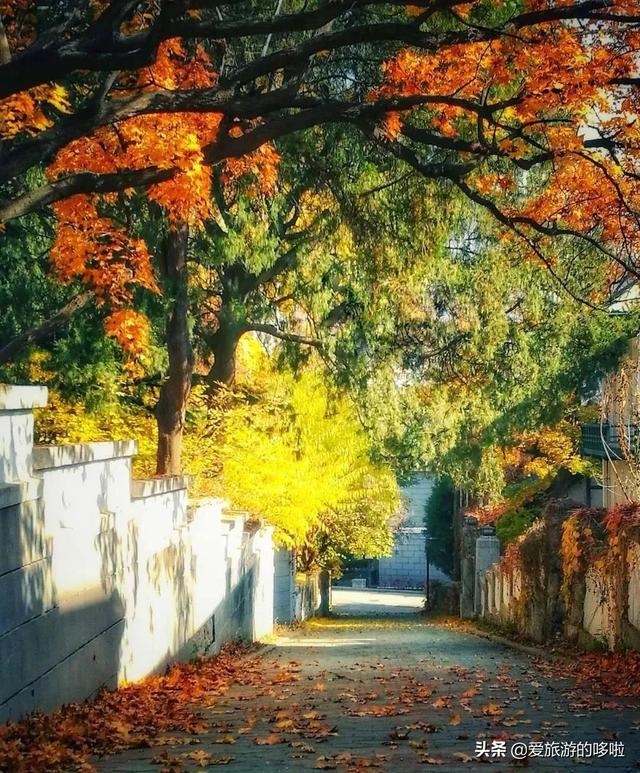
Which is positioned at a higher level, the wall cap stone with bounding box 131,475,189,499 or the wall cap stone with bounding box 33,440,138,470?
the wall cap stone with bounding box 33,440,138,470

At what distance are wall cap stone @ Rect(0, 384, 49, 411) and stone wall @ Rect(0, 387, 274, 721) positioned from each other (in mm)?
15

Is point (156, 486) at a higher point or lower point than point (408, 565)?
higher

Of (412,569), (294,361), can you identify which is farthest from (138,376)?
(412,569)

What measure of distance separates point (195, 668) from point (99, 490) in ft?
19.6

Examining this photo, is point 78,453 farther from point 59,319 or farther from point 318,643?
point 318,643

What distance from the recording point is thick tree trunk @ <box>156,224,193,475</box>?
800 inches

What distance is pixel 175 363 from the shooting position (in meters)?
21.6

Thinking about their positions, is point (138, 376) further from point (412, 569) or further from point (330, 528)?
point (412, 569)

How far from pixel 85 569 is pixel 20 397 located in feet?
9.25

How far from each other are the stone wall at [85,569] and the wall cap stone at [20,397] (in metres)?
0.01

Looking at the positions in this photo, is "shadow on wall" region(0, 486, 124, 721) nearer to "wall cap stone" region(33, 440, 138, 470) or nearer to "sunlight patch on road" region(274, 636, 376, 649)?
"wall cap stone" region(33, 440, 138, 470)

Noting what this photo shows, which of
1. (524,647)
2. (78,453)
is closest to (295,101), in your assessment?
(78,453)

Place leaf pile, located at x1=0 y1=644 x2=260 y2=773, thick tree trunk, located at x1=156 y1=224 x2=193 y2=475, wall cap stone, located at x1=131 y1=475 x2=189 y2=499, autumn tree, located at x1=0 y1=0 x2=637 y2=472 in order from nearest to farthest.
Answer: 1. leaf pile, located at x1=0 y1=644 x2=260 y2=773
2. autumn tree, located at x1=0 y1=0 x2=637 y2=472
3. wall cap stone, located at x1=131 y1=475 x2=189 y2=499
4. thick tree trunk, located at x1=156 y1=224 x2=193 y2=475

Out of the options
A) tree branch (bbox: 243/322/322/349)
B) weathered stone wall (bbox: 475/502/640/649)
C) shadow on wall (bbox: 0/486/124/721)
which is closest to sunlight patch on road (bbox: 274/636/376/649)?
weathered stone wall (bbox: 475/502/640/649)
